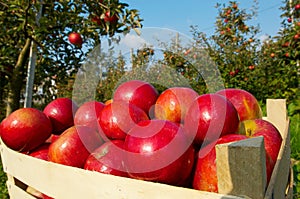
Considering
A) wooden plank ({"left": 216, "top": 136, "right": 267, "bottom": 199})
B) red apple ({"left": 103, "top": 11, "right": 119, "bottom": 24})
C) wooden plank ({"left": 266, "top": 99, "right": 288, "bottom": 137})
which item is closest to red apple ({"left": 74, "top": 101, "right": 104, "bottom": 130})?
wooden plank ({"left": 216, "top": 136, "right": 267, "bottom": 199})

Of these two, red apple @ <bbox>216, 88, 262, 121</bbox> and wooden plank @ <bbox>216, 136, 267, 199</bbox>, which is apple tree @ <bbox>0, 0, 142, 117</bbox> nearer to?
red apple @ <bbox>216, 88, 262, 121</bbox>

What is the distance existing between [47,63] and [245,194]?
317cm

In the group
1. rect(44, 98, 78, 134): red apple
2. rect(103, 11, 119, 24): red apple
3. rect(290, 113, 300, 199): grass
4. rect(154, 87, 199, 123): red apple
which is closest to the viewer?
rect(154, 87, 199, 123): red apple

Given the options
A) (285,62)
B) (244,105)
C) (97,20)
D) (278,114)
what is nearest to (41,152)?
(244,105)

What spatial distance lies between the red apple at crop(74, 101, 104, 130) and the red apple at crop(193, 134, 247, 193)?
1.33 ft

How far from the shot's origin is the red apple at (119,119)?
3.17 feet

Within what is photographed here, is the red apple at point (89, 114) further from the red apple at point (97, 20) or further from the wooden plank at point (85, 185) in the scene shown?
the red apple at point (97, 20)

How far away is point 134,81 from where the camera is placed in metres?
1.23

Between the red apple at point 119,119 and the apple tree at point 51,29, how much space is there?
1174 millimetres

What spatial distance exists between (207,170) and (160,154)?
4.9 inches

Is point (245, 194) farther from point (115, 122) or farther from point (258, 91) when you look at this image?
point (258, 91)

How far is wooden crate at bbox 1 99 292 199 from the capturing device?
58 cm

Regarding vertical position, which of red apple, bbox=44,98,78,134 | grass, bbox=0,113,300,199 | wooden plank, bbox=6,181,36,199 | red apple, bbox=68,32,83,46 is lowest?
grass, bbox=0,113,300,199

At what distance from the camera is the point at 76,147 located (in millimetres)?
999
